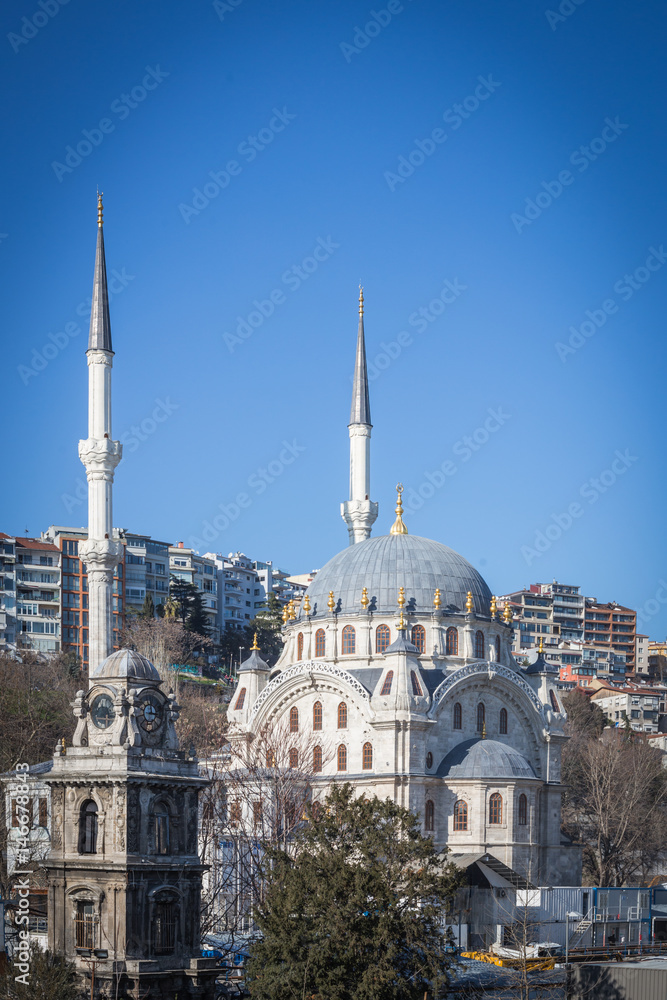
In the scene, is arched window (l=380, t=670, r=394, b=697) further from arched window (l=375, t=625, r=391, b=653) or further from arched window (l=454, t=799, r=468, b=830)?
arched window (l=454, t=799, r=468, b=830)

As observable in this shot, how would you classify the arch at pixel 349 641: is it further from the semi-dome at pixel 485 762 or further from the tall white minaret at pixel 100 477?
the tall white minaret at pixel 100 477

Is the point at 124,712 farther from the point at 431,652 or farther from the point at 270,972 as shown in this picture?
the point at 431,652

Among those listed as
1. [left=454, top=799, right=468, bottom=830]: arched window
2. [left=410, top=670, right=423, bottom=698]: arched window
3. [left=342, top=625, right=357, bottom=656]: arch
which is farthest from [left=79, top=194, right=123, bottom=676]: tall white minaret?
[left=454, top=799, right=468, bottom=830]: arched window

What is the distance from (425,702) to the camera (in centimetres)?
5344

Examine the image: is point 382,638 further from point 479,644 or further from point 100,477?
point 100,477

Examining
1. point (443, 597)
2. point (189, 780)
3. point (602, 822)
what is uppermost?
point (443, 597)

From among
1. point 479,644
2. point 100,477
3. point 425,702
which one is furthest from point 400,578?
point 100,477

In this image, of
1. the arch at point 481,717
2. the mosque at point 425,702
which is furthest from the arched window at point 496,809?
the arch at point 481,717

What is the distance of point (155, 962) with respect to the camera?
105 ft

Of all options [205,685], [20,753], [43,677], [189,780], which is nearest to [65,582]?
[205,685]

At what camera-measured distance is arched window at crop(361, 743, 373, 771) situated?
177ft

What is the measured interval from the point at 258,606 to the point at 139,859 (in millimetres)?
86520

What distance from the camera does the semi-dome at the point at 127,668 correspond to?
113 ft

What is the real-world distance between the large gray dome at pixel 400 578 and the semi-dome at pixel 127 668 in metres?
23.9
